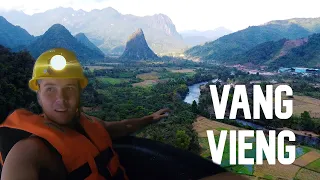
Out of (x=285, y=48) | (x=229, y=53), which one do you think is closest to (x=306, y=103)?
(x=285, y=48)

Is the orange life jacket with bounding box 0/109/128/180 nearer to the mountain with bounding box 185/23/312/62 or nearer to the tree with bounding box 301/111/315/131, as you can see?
the tree with bounding box 301/111/315/131

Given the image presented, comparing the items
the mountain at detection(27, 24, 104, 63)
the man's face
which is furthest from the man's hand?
the mountain at detection(27, 24, 104, 63)

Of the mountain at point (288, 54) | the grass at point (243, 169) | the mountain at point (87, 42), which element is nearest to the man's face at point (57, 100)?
the grass at point (243, 169)

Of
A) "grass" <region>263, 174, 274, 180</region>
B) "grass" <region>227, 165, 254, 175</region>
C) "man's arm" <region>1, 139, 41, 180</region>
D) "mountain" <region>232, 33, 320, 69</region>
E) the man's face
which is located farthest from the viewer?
"mountain" <region>232, 33, 320, 69</region>

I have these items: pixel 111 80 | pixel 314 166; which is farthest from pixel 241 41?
pixel 314 166

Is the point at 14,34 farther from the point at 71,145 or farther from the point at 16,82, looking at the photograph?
the point at 71,145

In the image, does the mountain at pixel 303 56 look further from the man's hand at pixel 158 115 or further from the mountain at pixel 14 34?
the mountain at pixel 14 34
